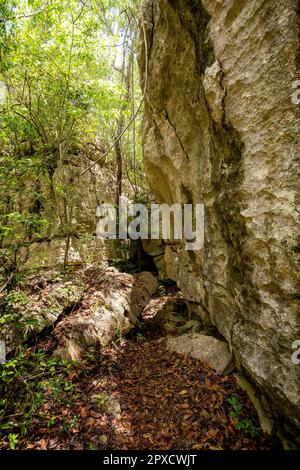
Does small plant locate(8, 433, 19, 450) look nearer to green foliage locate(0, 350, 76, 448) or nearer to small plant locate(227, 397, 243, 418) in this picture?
green foliage locate(0, 350, 76, 448)

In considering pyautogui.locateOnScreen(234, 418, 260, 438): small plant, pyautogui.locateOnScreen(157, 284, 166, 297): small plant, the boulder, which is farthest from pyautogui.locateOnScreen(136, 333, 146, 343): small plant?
pyautogui.locateOnScreen(157, 284, 166, 297): small plant

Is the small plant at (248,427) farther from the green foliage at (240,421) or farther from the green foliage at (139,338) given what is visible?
the green foliage at (139,338)

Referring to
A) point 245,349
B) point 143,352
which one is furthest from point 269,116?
point 143,352

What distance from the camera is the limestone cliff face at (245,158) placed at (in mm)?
→ 2137

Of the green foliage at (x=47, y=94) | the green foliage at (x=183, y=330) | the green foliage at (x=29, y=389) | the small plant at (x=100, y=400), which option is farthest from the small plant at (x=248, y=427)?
the green foliage at (x=47, y=94)

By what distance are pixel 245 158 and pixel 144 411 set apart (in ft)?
11.8

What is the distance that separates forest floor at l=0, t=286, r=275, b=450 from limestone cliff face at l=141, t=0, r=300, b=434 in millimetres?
561

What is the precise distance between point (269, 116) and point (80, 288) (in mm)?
4754

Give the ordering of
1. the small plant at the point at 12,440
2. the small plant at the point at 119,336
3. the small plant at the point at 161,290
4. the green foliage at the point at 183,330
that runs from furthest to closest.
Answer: the small plant at the point at 161,290, the green foliage at the point at 183,330, the small plant at the point at 119,336, the small plant at the point at 12,440

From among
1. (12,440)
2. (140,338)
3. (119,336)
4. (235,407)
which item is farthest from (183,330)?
(12,440)

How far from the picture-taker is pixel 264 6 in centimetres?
222

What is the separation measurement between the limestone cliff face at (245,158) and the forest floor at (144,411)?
22.1 inches

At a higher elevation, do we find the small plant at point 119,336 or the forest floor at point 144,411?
the small plant at point 119,336

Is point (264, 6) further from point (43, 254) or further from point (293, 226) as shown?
point (43, 254)
